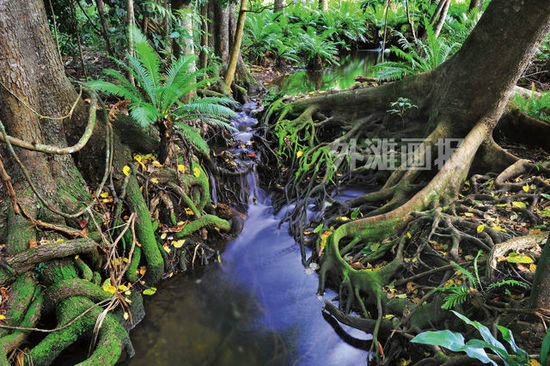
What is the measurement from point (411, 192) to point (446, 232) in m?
0.95

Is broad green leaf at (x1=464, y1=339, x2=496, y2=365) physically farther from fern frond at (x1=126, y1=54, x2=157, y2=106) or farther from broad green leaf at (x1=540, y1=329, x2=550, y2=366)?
Answer: fern frond at (x1=126, y1=54, x2=157, y2=106)

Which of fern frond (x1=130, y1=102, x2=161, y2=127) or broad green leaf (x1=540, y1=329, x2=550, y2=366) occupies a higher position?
fern frond (x1=130, y1=102, x2=161, y2=127)

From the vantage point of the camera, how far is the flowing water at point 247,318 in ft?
11.4

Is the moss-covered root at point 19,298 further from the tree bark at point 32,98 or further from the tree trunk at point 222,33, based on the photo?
the tree trunk at point 222,33

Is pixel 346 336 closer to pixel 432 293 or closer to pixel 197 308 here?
pixel 432 293

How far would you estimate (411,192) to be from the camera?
4738 mm

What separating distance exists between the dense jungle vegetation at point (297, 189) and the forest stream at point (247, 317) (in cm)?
18

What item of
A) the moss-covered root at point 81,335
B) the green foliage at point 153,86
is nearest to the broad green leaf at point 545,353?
the moss-covered root at point 81,335

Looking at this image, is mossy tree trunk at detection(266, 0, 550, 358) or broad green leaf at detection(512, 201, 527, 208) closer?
mossy tree trunk at detection(266, 0, 550, 358)

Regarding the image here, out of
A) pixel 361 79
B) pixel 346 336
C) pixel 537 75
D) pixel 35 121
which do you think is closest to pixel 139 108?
pixel 35 121

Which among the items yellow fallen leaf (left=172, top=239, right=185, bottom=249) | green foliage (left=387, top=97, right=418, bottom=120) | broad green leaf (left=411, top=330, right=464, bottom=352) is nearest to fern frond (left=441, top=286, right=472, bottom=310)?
broad green leaf (left=411, top=330, right=464, bottom=352)

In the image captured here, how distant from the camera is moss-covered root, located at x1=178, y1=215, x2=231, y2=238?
178 inches

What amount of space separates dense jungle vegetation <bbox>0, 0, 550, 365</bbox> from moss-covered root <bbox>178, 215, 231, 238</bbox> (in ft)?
0.10

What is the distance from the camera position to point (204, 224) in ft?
15.3
